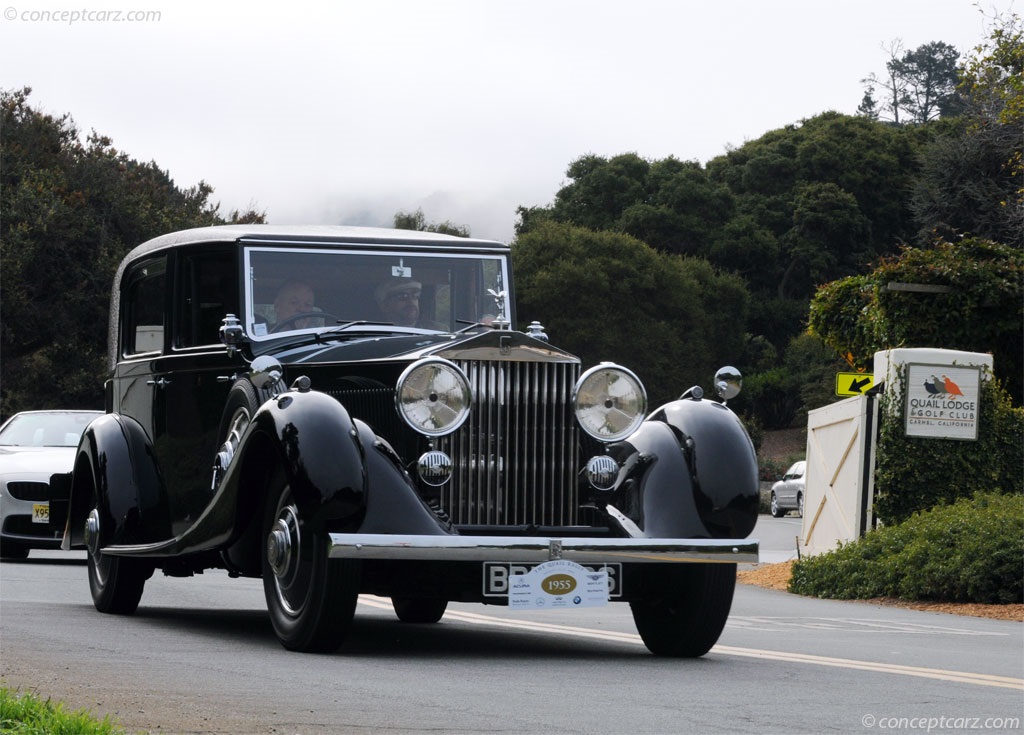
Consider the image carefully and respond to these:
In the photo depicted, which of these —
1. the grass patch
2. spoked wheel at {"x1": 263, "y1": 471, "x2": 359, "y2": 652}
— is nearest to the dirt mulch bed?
spoked wheel at {"x1": 263, "y1": 471, "x2": 359, "y2": 652}

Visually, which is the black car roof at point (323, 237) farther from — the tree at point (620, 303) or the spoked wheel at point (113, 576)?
the tree at point (620, 303)

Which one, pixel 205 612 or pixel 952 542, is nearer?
pixel 205 612

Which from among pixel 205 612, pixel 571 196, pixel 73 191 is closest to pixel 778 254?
pixel 571 196

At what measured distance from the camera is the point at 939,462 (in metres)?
16.7

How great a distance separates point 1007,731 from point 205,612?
639cm

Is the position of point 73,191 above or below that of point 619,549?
above

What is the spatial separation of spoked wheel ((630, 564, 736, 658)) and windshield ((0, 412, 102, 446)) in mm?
11112

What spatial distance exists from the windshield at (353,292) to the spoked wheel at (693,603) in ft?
7.34

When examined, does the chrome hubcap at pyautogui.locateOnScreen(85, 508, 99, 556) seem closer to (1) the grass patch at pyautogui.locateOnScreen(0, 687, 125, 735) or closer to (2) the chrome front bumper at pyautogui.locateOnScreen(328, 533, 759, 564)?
(2) the chrome front bumper at pyautogui.locateOnScreen(328, 533, 759, 564)

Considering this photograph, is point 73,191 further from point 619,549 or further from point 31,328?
point 619,549

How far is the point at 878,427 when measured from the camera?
16.9 m

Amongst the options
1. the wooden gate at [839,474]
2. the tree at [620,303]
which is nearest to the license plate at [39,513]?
the wooden gate at [839,474]

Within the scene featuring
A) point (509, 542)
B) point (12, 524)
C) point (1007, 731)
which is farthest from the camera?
point (12, 524)

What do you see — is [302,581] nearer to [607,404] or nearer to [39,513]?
[607,404]
